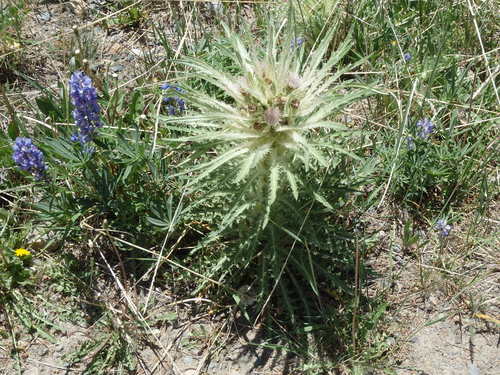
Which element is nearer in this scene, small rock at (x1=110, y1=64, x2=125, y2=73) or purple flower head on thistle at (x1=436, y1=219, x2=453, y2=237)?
purple flower head on thistle at (x1=436, y1=219, x2=453, y2=237)

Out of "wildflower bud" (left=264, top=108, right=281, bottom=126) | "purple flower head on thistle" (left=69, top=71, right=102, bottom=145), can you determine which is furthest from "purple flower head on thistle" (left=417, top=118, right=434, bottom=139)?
"purple flower head on thistle" (left=69, top=71, right=102, bottom=145)

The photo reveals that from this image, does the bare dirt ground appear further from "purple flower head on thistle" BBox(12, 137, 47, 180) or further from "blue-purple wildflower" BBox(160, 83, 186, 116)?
"blue-purple wildflower" BBox(160, 83, 186, 116)

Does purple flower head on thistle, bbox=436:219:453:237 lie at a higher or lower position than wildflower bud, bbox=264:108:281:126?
lower

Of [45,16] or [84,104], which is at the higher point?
[45,16]

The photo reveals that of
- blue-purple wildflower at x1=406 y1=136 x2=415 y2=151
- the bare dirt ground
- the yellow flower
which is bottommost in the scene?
the bare dirt ground

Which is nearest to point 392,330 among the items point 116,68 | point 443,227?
point 443,227

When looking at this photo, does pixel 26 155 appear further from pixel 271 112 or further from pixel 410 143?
pixel 410 143
